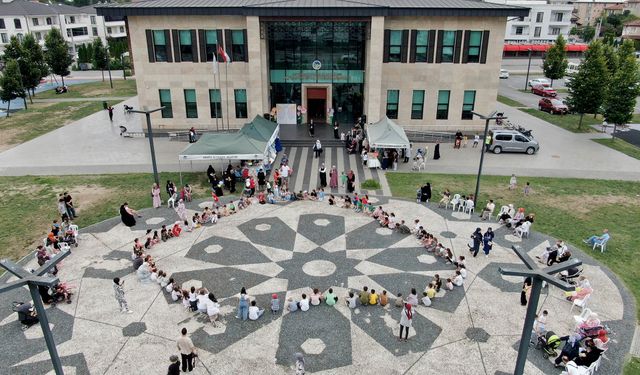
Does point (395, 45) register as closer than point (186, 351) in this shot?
No

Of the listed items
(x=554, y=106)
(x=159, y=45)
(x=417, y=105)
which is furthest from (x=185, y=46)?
(x=554, y=106)

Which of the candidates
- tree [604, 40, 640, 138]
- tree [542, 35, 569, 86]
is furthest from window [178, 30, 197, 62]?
tree [542, 35, 569, 86]

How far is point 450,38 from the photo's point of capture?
126 ft

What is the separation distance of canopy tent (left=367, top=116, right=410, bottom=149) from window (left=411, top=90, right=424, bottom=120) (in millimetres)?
7120

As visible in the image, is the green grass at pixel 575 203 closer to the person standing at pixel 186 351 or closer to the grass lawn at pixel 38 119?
the person standing at pixel 186 351

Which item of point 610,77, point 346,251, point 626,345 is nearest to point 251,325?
point 346,251

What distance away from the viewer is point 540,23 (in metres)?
102

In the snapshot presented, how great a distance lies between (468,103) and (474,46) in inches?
190

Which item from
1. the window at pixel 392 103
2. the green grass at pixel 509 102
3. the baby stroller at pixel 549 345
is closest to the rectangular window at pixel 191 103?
the window at pixel 392 103

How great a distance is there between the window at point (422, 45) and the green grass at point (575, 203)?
12992 mm

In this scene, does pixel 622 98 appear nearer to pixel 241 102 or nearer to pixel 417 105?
pixel 417 105

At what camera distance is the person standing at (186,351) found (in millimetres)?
13541

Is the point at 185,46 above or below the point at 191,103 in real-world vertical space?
above

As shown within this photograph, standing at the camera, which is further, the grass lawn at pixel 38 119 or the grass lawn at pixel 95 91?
the grass lawn at pixel 95 91
